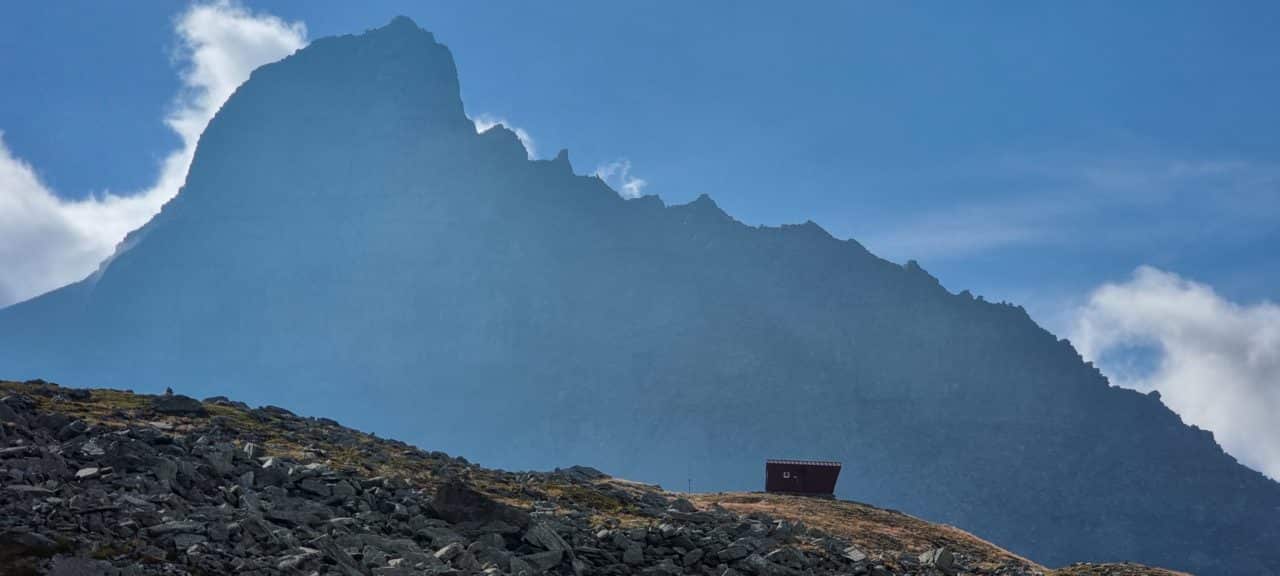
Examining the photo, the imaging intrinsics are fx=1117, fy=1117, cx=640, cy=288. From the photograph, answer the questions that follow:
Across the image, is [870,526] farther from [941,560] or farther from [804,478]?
[804,478]

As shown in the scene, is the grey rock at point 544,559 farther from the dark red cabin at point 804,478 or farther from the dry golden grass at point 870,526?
the dark red cabin at point 804,478

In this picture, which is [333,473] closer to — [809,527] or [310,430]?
[310,430]

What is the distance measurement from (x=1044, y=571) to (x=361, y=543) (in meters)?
32.9

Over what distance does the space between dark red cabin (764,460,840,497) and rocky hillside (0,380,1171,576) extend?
21.8 m

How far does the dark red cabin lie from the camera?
78625 millimetres

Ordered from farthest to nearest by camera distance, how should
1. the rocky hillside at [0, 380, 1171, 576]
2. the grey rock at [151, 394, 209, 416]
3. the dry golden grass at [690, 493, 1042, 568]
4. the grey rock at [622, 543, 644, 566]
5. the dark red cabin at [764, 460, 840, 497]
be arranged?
1. the dark red cabin at [764, 460, 840, 497]
2. the dry golden grass at [690, 493, 1042, 568]
3. the grey rock at [151, 394, 209, 416]
4. the grey rock at [622, 543, 644, 566]
5. the rocky hillside at [0, 380, 1171, 576]

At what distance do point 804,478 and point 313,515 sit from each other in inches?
1985


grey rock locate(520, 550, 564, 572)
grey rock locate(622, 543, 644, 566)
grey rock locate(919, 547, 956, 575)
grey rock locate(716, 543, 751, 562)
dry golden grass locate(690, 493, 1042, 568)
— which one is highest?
dry golden grass locate(690, 493, 1042, 568)

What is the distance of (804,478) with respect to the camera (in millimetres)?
79062

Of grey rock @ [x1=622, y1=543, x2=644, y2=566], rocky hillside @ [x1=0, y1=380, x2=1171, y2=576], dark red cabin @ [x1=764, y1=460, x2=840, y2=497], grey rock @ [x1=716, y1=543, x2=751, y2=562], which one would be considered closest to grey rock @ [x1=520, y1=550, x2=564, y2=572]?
rocky hillside @ [x1=0, y1=380, x2=1171, y2=576]

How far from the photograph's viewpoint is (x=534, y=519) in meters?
38.5

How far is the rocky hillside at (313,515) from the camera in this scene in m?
28.4

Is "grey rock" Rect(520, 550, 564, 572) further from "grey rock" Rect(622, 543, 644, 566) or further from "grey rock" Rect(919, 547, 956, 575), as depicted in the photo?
"grey rock" Rect(919, 547, 956, 575)

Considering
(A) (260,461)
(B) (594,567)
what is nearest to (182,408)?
(A) (260,461)
